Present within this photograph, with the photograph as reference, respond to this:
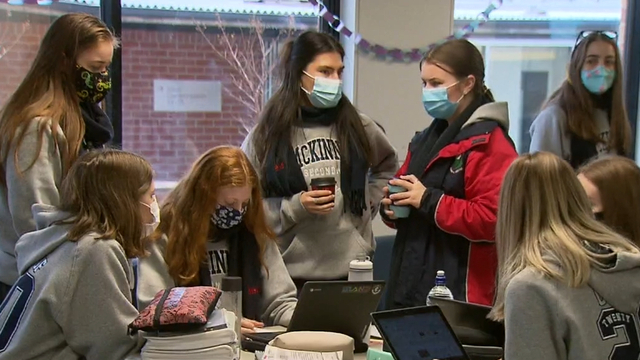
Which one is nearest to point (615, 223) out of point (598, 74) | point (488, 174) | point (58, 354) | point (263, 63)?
point (488, 174)

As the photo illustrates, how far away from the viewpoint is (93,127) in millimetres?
2828

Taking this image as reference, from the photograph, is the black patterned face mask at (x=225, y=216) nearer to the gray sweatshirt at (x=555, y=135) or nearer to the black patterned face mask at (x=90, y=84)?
the black patterned face mask at (x=90, y=84)

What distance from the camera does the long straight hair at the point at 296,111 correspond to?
120 inches

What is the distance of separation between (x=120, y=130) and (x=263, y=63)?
0.85 m

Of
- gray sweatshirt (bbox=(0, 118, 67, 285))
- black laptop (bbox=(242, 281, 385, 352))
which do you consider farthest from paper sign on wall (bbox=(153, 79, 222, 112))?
black laptop (bbox=(242, 281, 385, 352))

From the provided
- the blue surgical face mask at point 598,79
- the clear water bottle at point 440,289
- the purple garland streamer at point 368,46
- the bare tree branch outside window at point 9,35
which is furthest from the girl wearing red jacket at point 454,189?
the bare tree branch outside window at point 9,35

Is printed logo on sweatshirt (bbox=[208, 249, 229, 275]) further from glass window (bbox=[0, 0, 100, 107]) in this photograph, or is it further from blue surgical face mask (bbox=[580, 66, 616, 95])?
blue surgical face mask (bbox=[580, 66, 616, 95])

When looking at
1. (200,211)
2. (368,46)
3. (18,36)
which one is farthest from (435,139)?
(18,36)

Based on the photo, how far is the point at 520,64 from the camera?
4.72 meters

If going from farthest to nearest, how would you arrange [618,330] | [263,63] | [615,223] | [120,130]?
1. [263,63]
2. [120,130]
3. [615,223]
4. [618,330]

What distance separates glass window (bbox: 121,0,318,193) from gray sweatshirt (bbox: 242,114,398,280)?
3.48 feet

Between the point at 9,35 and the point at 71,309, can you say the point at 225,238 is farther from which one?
the point at 9,35

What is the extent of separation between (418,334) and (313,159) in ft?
4.11

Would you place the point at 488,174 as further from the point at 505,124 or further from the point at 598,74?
the point at 598,74
